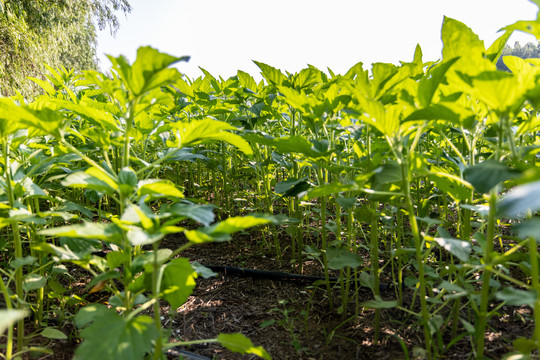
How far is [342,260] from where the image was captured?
107cm

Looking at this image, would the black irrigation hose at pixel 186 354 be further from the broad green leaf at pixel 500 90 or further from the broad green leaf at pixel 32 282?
the broad green leaf at pixel 500 90

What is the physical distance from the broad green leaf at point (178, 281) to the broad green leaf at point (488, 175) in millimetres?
679

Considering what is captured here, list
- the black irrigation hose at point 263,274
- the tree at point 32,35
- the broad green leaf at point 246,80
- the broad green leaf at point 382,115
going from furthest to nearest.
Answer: the tree at point 32,35 → the broad green leaf at point 246,80 → the black irrigation hose at point 263,274 → the broad green leaf at point 382,115

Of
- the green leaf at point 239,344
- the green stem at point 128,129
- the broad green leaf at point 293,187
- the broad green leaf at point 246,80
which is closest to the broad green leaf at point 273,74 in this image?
the broad green leaf at point 246,80

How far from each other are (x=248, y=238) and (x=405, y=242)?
1007mm

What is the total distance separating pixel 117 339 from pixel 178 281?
230 mm

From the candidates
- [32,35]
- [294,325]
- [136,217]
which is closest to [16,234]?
[136,217]

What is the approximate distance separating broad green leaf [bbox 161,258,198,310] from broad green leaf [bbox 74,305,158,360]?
0.37ft

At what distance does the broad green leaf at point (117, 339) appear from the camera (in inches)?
25.9

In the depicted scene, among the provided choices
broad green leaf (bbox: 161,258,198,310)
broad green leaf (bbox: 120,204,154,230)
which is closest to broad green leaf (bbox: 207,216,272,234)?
broad green leaf (bbox: 120,204,154,230)

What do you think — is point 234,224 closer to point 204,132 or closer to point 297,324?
point 204,132

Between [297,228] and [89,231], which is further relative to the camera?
[297,228]

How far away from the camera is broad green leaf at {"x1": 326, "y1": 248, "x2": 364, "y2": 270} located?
104 cm

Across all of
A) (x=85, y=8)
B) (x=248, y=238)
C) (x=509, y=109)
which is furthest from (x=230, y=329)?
(x=85, y=8)
